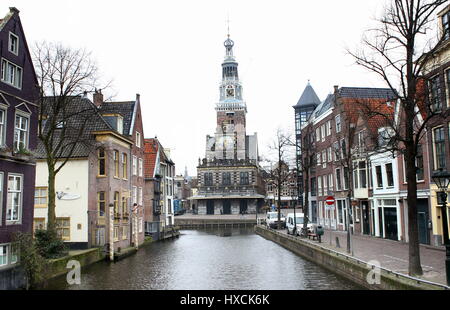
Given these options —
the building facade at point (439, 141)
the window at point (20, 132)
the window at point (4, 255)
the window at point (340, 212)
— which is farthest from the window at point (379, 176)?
the window at point (4, 255)

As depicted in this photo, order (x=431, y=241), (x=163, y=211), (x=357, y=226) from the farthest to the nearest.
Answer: (x=163, y=211)
(x=357, y=226)
(x=431, y=241)

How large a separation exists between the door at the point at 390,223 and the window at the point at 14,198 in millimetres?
25393

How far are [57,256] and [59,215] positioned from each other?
7.77 m

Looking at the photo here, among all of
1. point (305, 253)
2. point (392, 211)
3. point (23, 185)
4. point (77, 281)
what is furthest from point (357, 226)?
point (23, 185)

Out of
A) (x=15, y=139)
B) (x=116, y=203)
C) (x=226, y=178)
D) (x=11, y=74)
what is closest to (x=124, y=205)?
(x=116, y=203)

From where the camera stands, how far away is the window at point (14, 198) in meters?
18.2

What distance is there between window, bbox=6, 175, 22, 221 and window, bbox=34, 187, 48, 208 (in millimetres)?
11325

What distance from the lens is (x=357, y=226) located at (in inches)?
1489

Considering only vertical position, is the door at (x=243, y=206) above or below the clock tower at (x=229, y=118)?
below

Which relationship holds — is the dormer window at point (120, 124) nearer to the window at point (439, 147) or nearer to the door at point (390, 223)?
the door at point (390, 223)

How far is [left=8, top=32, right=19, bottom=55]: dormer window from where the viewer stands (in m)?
18.8

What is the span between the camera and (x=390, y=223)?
103 ft

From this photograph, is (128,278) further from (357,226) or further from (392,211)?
(357,226)

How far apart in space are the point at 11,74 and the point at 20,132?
8.86 feet
